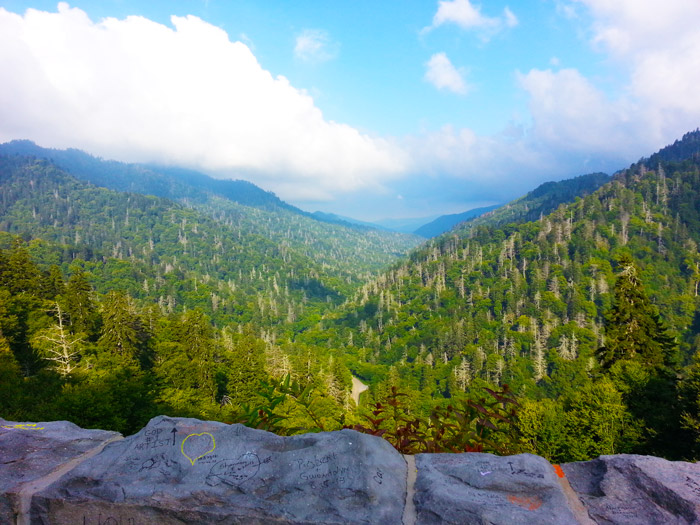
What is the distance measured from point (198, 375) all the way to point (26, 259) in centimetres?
2252

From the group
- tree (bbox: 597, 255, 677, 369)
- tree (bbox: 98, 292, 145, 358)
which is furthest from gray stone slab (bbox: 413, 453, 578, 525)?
tree (bbox: 98, 292, 145, 358)

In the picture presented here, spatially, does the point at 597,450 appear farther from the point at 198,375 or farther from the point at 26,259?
→ the point at 26,259

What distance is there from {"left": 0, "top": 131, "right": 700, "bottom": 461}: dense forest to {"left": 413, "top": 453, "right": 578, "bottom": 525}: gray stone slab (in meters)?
0.58

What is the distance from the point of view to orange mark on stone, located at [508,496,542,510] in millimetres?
2604

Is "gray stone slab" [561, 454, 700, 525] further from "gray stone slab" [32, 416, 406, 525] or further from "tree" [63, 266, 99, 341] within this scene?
"tree" [63, 266, 99, 341]

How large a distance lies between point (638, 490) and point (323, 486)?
2319 millimetres

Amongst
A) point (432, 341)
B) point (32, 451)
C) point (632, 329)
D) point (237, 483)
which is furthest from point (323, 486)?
point (432, 341)

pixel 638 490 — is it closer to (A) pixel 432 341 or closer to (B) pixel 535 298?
(A) pixel 432 341

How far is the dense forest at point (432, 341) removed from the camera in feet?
35.0

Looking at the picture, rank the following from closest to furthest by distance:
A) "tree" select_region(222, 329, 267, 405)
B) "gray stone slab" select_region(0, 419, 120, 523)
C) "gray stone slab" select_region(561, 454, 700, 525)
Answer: "gray stone slab" select_region(561, 454, 700, 525) → "gray stone slab" select_region(0, 419, 120, 523) → "tree" select_region(222, 329, 267, 405)

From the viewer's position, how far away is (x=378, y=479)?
9.32 ft

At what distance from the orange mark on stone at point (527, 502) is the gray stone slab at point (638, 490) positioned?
359 millimetres

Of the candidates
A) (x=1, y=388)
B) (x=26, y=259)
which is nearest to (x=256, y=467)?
(x=1, y=388)

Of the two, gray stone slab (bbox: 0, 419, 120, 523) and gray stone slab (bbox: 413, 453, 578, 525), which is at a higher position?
gray stone slab (bbox: 413, 453, 578, 525)
